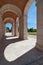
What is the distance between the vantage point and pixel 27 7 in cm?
1119

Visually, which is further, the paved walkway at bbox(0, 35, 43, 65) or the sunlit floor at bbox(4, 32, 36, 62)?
the sunlit floor at bbox(4, 32, 36, 62)

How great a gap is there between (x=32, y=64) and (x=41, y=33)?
2544 mm

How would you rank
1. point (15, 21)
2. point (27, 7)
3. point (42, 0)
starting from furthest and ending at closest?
point (15, 21)
point (27, 7)
point (42, 0)

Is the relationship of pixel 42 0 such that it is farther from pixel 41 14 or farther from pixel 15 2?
pixel 15 2

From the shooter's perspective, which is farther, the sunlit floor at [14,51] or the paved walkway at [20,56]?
the sunlit floor at [14,51]

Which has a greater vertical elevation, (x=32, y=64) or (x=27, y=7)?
(x=27, y=7)

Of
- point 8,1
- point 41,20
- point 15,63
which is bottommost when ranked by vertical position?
point 15,63

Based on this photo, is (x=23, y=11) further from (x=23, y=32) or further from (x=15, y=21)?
(x=15, y=21)

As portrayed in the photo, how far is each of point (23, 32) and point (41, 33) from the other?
19.0ft

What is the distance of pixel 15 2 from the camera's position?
11.5 metres

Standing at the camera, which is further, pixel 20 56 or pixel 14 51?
pixel 14 51

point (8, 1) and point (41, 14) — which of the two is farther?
point (8, 1)

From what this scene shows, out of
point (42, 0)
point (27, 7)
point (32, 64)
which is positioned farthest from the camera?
point (27, 7)

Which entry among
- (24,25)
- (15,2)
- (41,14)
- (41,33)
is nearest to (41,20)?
(41,14)
